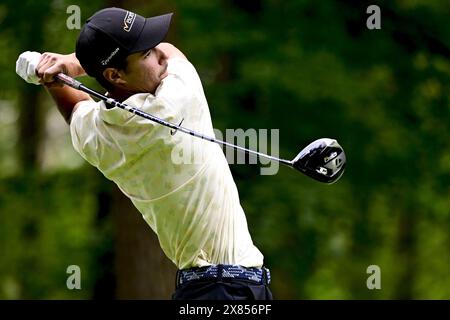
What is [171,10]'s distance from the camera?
9.03 meters

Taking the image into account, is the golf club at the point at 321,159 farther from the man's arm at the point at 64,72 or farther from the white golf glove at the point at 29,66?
the white golf glove at the point at 29,66

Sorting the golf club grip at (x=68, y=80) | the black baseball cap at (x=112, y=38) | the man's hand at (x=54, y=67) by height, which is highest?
the black baseball cap at (x=112, y=38)

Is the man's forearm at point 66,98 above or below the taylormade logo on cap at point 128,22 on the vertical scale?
below

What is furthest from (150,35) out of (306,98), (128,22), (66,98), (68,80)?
(306,98)

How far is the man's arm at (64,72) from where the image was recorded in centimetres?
472

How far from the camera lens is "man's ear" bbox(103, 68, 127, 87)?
454 cm

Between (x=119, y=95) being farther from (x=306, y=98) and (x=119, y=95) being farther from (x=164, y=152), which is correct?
(x=306, y=98)

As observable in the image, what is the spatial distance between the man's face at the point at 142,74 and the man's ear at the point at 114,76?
0.04 feet

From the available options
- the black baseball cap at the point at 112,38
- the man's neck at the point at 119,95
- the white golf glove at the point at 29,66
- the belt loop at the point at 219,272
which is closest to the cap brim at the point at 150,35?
the black baseball cap at the point at 112,38

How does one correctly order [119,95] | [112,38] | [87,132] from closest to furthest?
[112,38]
[87,132]
[119,95]

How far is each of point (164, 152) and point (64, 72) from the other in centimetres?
66

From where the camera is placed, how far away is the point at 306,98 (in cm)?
1062

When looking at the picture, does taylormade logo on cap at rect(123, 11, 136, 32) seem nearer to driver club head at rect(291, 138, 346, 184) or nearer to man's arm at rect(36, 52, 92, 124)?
man's arm at rect(36, 52, 92, 124)

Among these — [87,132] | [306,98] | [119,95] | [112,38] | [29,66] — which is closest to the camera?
[112,38]
